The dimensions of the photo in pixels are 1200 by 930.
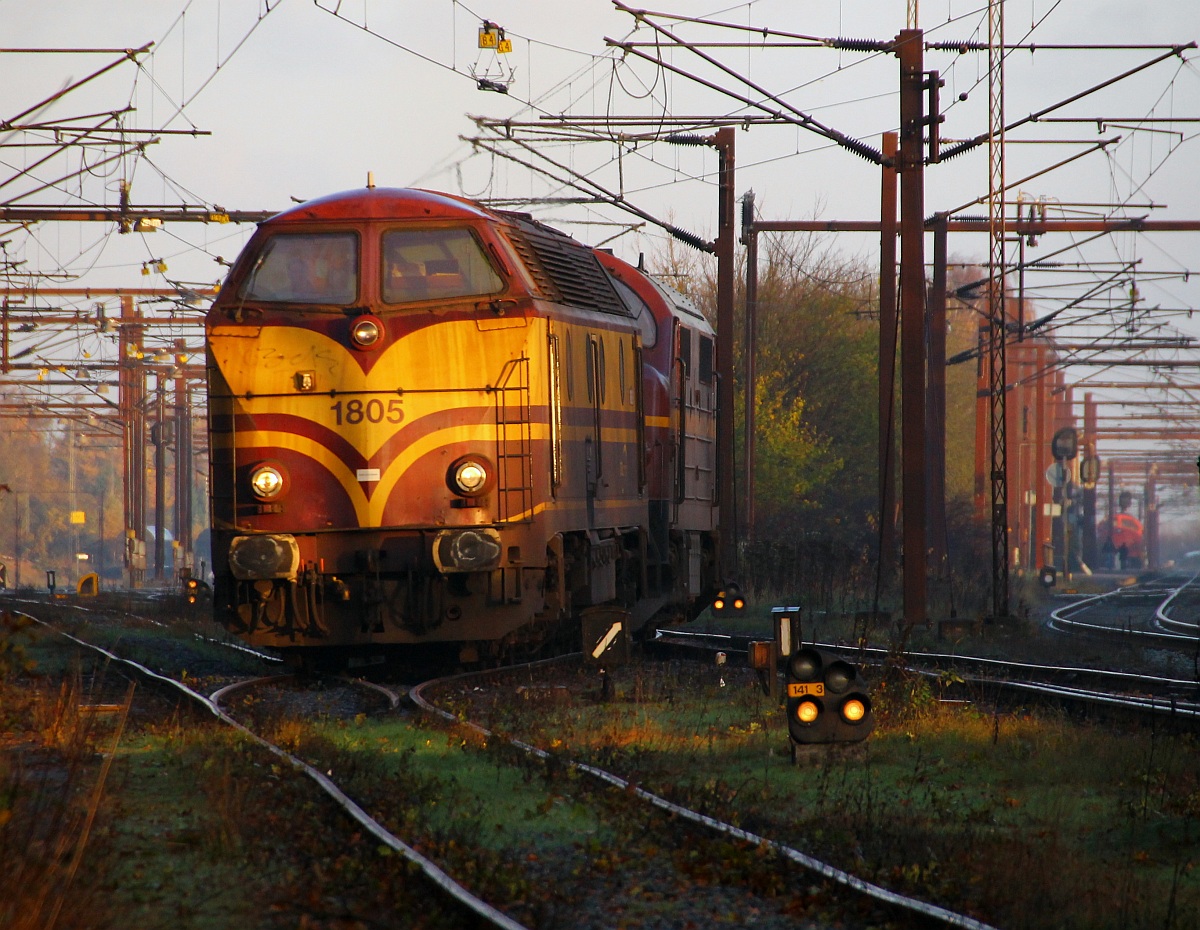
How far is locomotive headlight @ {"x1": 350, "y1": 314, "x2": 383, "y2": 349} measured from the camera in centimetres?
1170

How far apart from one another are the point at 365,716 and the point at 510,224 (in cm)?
440

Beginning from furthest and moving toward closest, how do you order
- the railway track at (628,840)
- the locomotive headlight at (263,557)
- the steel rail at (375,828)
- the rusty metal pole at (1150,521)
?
the rusty metal pole at (1150,521) → the locomotive headlight at (263,557) → the railway track at (628,840) → the steel rail at (375,828)

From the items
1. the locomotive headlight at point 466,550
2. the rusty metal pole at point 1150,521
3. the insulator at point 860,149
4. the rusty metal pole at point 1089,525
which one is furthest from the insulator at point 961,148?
the rusty metal pole at point 1150,521

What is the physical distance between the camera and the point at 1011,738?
32.4ft

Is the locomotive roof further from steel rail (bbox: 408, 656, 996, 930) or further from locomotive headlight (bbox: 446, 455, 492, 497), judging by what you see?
steel rail (bbox: 408, 656, 996, 930)

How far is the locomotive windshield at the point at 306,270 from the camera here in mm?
11977

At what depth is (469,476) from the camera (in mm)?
11641

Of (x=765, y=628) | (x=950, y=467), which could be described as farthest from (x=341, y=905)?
(x=950, y=467)

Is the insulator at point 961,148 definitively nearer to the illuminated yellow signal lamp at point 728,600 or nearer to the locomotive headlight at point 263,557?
the illuminated yellow signal lamp at point 728,600

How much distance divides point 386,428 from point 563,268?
97.2 inches

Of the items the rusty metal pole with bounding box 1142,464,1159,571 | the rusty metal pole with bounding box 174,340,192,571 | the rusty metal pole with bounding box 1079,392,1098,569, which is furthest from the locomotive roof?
the rusty metal pole with bounding box 1142,464,1159,571

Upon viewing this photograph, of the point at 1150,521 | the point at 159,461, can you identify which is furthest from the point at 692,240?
the point at 1150,521

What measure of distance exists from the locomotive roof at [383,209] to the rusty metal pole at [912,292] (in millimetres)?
7770

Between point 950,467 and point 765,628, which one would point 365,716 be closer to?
point 765,628
